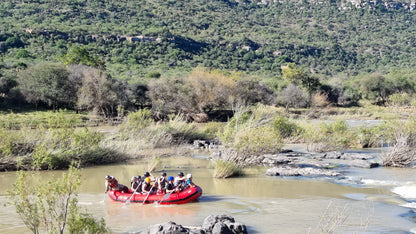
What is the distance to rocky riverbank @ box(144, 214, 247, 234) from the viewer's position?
970cm

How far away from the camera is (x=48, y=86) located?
43.7 m

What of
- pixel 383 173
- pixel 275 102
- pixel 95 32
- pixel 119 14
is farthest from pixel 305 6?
pixel 383 173

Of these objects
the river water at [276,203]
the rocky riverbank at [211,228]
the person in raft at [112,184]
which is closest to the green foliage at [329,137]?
the river water at [276,203]

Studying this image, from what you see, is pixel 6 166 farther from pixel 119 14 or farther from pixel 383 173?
pixel 119 14

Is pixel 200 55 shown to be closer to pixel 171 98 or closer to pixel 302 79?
pixel 302 79

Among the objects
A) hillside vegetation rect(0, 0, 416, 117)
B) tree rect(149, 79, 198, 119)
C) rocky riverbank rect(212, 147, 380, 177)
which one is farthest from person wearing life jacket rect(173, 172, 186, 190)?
tree rect(149, 79, 198, 119)

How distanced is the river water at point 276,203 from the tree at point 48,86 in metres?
25.1

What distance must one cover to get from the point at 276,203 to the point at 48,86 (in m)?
34.3

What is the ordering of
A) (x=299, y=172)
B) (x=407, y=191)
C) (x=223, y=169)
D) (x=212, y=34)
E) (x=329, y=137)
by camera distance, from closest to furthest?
(x=407, y=191) < (x=223, y=169) < (x=299, y=172) < (x=329, y=137) < (x=212, y=34)

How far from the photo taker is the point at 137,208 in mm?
13938

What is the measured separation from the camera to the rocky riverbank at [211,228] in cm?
970

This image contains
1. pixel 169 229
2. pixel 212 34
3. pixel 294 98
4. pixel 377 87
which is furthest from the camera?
pixel 212 34

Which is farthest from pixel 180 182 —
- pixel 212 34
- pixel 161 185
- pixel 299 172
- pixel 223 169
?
pixel 212 34

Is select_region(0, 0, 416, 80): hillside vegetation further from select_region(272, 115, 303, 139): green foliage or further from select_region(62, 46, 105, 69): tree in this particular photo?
select_region(272, 115, 303, 139): green foliage
